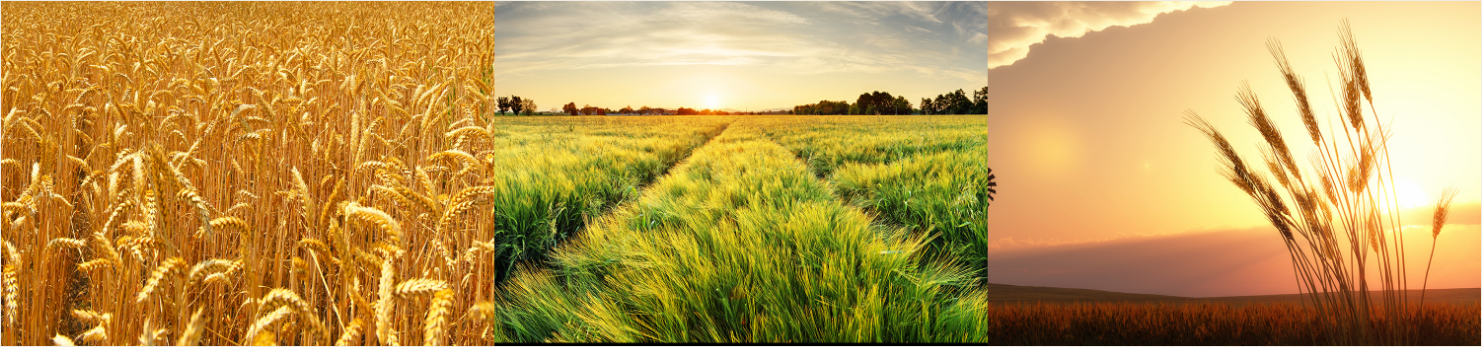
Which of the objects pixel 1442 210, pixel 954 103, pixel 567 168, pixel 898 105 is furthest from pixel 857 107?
pixel 1442 210

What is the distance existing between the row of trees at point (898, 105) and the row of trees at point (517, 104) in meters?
0.81

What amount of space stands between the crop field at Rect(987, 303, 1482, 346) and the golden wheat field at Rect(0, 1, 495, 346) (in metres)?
1.46

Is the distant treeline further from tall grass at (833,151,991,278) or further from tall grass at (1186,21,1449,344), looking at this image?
tall grass at (1186,21,1449,344)

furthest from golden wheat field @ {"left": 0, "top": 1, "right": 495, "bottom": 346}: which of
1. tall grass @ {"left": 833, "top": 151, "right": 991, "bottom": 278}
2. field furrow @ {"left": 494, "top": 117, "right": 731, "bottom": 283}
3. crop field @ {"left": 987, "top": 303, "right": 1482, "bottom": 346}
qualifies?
crop field @ {"left": 987, "top": 303, "right": 1482, "bottom": 346}

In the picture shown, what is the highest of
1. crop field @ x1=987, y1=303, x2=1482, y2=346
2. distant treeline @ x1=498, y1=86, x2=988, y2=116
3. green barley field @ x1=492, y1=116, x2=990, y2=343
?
distant treeline @ x1=498, y1=86, x2=988, y2=116

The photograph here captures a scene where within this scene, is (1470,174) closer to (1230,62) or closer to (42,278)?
(1230,62)

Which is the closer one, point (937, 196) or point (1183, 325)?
point (1183, 325)

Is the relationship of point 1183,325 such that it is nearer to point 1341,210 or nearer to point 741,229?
point 1341,210

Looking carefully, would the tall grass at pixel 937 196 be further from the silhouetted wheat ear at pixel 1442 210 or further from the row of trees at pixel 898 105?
→ the silhouetted wheat ear at pixel 1442 210

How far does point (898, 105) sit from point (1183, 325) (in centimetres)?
103

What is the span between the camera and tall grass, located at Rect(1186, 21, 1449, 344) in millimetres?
1554

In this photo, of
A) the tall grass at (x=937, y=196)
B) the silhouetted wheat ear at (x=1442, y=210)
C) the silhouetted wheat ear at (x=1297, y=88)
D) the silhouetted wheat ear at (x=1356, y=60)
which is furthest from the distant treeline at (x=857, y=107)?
the silhouetted wheat ear at (x=1442, y=210)

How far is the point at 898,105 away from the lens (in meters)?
1.65

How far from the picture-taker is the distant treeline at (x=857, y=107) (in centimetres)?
163
